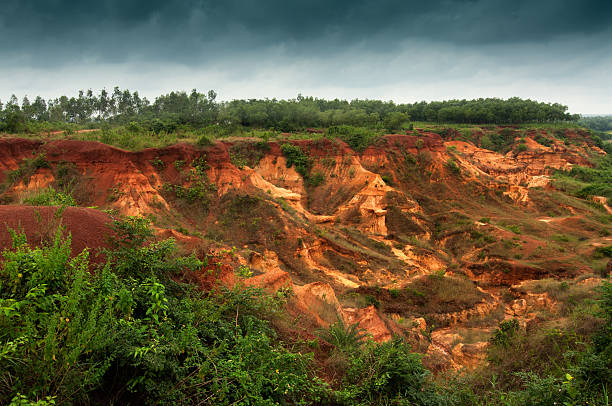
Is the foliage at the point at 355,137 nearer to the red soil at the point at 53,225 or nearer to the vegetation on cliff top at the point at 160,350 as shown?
the vegetation on cliff top at the point at 160,350

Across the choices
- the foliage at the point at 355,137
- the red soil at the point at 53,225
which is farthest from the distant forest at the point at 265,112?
the red soil at the point at 53,225

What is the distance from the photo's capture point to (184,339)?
365cm

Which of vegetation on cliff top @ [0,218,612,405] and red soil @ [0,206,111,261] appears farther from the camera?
red soil @ [0,206,111,261]

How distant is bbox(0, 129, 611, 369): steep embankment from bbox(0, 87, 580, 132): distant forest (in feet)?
55.0

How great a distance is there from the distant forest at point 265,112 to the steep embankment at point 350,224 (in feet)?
55.0

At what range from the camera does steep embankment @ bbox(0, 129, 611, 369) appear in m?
12.3

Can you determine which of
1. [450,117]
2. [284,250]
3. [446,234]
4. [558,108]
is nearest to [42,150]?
[284,250]

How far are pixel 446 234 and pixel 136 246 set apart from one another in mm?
27109

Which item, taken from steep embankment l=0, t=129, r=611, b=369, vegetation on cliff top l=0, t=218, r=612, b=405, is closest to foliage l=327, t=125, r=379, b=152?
steep embankment l=0, t=129, r=611, b=369

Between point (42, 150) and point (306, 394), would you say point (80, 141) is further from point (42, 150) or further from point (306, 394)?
point (306, 394)

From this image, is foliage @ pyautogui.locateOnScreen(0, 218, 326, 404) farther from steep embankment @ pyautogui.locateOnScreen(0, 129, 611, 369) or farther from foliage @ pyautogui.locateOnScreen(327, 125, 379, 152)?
foliage @ pyautogui.locateOnScreen(327, 125, 379, 152)

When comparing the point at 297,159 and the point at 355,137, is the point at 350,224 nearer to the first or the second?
the point at 297,159

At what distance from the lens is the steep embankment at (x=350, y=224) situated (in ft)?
40.4

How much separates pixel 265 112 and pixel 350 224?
31.2m
